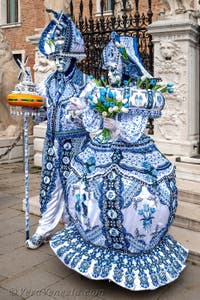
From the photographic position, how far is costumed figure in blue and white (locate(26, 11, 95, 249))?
4.02 m

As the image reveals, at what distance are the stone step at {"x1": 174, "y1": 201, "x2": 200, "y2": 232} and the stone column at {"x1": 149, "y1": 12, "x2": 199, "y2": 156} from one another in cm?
139

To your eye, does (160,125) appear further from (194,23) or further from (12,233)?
(12,233)

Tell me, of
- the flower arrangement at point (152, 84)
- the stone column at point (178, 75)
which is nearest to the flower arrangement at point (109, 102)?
the flower arrangement at point (152, 84)

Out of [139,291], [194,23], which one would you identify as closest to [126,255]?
[139,291]

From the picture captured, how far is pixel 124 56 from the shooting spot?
3443 mm

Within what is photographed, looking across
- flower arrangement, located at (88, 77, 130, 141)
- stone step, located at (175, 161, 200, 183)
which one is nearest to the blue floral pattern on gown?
flower arrangement, located at (88, 77, 130, 141)

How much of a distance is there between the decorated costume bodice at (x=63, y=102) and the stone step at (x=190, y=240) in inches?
57.2

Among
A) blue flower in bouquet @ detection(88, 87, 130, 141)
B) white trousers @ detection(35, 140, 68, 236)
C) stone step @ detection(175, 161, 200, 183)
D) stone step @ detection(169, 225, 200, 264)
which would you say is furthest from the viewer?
stone step @ detection(175, 161, 200, 183)

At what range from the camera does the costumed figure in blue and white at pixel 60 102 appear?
4020 millimetres

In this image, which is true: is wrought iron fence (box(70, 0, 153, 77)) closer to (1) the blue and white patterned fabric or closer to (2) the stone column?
(2) the stone column

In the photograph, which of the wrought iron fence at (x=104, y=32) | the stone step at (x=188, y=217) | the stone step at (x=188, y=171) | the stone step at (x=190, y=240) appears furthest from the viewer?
the wrought iron fence at (x=104, y=32)

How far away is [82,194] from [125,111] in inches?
29.2

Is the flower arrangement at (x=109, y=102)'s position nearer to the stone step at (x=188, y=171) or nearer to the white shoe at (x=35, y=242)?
the white shoe at (x=35, y=242)

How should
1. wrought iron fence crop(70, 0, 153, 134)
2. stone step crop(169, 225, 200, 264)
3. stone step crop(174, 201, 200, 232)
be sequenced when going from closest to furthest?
stone step crop(169, 225, 200, 264) → stone step crop(174, 201, 200, 232) → wrought iron fence crop(70, 0, 153, 134)
